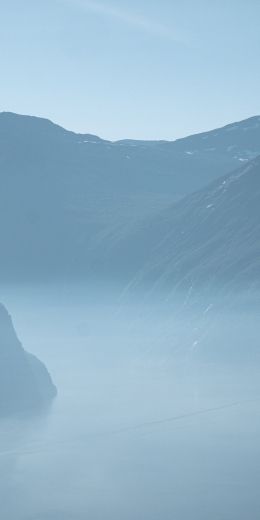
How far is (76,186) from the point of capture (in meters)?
115

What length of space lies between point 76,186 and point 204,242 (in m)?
35.6

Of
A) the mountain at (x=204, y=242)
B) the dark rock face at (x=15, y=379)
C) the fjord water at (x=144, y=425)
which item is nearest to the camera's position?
the fjord water at (x=144, y=425)

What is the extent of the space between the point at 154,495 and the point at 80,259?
2590 inches

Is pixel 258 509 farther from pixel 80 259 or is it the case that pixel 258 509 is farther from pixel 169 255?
pixel 80 259

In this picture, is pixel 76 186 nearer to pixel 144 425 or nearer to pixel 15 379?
pixel 144 425

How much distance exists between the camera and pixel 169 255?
84.9 meters

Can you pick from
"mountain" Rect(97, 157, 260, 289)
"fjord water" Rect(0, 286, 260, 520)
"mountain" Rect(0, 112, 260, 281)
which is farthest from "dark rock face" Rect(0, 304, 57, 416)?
"mountain" Rect(0, 112, 260, 281)

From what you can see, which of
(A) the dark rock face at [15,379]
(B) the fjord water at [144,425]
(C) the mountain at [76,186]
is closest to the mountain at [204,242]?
(B) the fjord water at [144,425]

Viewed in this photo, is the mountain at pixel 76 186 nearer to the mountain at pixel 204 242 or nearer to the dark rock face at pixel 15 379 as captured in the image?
the mountain at pixel 204 242

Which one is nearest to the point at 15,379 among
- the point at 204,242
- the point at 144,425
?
the point at 144,425

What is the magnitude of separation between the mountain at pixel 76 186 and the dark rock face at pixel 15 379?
165 ft

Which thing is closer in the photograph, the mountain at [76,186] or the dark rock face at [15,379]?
the dark rock face at [15,379]

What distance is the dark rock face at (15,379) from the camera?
4278 centimetres

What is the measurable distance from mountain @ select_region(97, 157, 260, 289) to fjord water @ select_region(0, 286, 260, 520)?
3.03 metres
